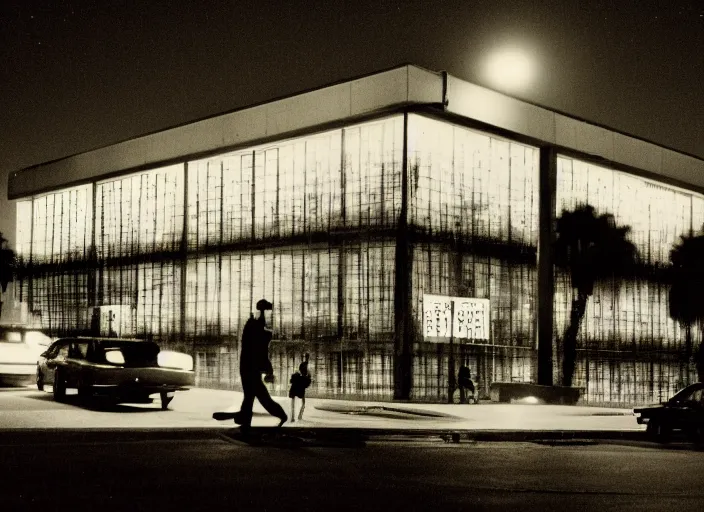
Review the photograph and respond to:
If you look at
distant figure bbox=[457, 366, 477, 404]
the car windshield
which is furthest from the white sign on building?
the car windshield

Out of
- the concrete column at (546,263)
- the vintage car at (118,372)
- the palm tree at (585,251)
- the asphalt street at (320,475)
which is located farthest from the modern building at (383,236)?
the asphalt street at (320,475)

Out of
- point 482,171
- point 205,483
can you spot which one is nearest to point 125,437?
point 205,483

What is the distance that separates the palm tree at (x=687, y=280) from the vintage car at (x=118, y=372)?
28.9m

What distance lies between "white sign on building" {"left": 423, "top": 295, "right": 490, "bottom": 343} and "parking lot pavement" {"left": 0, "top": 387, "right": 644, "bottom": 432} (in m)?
4.67

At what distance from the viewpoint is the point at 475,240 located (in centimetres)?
3916

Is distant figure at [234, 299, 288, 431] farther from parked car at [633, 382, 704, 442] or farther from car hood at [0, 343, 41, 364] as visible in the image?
car hood at [0, 343, 41, 364]

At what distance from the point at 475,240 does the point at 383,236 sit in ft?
14.6

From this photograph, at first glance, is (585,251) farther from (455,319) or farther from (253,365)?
(253,365)

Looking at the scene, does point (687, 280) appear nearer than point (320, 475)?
No

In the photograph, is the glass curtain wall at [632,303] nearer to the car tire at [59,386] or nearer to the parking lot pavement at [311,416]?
the parking lot pavement at [311,416]

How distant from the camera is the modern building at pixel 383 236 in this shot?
36531 millimetres

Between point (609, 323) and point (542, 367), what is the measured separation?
6117mm

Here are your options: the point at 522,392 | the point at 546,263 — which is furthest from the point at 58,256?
the point at 522,392

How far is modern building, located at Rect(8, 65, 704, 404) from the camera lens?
36.5 m
